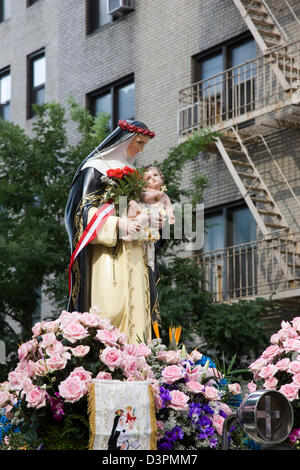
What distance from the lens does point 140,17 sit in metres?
24.2

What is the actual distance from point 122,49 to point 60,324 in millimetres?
18143

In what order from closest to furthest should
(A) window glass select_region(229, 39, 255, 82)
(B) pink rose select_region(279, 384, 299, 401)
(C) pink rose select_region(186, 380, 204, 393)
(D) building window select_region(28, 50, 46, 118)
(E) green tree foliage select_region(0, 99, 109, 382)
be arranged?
(B) pink rose select_region(279, 384, 299, 401) → (C) pink rose select_region(186, 380, 204, 393) → (E) green tree foliage select_region(0, 99, 109, 382) → (A) window glass select_region(229, 39, 255, 82) → (D) building window select_region(28, 50, 46, 118)

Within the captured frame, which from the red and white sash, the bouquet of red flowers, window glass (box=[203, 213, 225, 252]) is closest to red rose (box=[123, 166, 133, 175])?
the bouquet of red flowers

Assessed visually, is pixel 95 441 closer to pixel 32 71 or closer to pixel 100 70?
pixel 100 70

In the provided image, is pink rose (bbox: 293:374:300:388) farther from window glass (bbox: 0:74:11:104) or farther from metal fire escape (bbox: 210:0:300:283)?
window glass (bbox: 0:74:11:104)

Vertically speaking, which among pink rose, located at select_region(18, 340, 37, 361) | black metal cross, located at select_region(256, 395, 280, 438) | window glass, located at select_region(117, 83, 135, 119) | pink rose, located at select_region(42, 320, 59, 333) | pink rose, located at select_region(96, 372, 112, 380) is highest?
window glass, located at select_region(117, 83, 135, 119)

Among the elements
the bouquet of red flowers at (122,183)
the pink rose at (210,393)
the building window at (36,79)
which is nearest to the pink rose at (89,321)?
the pink rose at (210,393)

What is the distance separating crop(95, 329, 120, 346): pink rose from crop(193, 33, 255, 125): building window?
13878 millimetres

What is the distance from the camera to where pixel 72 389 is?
6609mm

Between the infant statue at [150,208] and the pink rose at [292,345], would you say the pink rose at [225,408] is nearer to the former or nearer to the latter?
the pink rose at [292,345]

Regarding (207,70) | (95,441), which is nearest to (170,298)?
(207,70)

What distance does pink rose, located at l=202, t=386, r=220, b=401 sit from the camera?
739 cm

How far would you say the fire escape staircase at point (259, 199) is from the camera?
62.6 ft

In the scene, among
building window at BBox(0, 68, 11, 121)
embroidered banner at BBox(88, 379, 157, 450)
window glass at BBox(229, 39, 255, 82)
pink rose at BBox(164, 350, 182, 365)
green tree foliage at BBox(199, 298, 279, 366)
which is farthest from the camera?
building window at BBox(0, 68, 11, 121)
